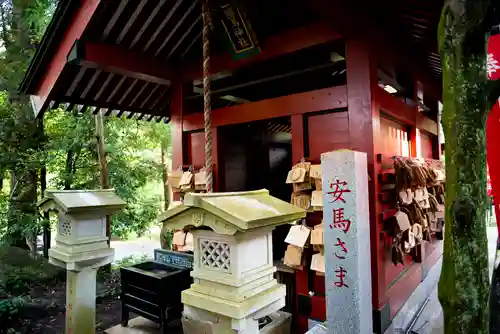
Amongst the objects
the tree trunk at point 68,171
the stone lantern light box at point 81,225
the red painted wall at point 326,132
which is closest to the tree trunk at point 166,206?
the tree trunk at point 68,171

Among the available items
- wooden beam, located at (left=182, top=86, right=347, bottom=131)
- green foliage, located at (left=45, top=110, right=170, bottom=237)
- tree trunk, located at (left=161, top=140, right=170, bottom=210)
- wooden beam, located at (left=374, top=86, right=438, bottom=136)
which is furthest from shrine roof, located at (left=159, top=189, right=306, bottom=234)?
tree trunk, located at (left=161, top=140, right=170, bottom=210)

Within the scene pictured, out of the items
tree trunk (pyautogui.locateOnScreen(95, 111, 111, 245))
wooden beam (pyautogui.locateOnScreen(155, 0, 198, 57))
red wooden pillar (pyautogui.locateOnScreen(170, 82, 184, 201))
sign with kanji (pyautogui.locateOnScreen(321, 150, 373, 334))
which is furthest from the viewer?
tree trunk (pyautogui.locateOnScreen(95, 111, 111, 245))

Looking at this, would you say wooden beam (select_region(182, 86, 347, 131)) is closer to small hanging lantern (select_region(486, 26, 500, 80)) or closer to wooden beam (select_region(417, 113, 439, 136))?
small hanging lantern (select_region(486, 26, 500, 80))

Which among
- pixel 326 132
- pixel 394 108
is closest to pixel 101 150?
pixel 326 132

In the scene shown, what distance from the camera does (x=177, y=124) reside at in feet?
20.4

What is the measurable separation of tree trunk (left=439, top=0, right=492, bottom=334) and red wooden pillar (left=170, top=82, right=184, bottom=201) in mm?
4897

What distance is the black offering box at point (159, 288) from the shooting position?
4.64m

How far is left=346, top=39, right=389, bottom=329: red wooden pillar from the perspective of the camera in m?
4.05

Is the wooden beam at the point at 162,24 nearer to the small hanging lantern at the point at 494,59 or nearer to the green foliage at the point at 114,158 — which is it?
the green foliage at the point at 114,158

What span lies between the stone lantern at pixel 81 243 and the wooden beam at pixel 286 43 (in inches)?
109

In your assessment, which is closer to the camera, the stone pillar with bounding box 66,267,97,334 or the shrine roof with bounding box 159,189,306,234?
the shrine roof with bounding box 159,189,306,234

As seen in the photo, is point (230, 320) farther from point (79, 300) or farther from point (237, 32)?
point (237, 32)

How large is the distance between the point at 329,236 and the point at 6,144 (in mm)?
8429

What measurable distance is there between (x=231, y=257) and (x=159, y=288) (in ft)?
9.45
